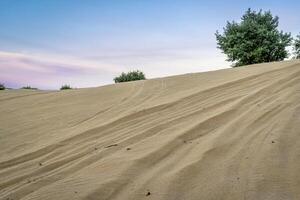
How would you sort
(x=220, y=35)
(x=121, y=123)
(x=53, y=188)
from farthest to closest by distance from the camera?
(x=220, y=35)
(x=121, y=123)
(x=53, y=188)

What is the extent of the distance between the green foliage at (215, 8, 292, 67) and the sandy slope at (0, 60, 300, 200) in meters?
20.2

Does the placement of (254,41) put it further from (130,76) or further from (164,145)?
(164,145)

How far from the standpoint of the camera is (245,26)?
94.7 feet

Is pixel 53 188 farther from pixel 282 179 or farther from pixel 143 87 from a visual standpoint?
pixel 143 87

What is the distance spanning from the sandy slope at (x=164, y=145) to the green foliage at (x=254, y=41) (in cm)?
2018

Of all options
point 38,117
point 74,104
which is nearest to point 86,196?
point 38,117

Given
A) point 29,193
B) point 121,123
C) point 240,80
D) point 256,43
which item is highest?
point 256,43

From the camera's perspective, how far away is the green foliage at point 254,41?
28.0 m

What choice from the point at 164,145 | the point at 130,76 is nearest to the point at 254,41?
the point at 130,76

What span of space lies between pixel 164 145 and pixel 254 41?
25.7 metres

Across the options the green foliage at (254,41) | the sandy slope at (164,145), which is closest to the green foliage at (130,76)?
the green foliage at (254,41)

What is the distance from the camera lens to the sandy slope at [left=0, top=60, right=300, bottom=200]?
355 cm

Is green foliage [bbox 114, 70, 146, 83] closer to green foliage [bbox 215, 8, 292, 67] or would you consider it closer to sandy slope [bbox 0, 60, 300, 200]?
green foliage [bbox 215, 8, 292, 67]

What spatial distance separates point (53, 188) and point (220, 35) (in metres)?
28.1
